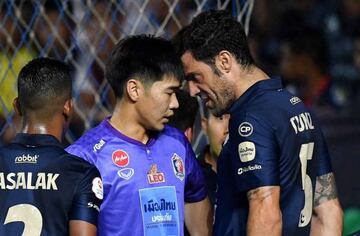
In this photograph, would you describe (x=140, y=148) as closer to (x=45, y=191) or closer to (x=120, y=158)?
(x=120, y=158)

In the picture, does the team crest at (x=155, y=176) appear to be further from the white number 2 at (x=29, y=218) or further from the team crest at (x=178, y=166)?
the white number 2 at (x=29, y=218)

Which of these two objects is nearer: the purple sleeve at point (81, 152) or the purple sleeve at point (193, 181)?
the purple sleeve at point (81, 152)

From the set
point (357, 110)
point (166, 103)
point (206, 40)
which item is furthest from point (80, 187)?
point (357, 110)

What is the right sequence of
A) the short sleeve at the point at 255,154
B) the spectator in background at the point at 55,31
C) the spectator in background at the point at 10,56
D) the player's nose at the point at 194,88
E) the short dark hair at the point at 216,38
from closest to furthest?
the short sleeve at the point at 255,154 < the short dark hair at the point at 216,38 < the player's nose at the point at 194,88 < the spectator in background at the point at 10,56 < the spectator in background at the point at 55,31

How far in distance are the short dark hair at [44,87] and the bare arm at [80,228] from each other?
19.3 inches

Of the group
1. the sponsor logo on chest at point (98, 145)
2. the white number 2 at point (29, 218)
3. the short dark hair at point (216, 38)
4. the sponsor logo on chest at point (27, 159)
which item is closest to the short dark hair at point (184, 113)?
the short dark hair at point (216, 38)

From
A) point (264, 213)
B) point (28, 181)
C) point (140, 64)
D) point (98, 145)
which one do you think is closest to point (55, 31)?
point (140, 64)

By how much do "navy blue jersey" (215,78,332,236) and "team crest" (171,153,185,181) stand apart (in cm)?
18

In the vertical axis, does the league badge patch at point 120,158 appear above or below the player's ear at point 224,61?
below

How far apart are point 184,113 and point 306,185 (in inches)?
36.1

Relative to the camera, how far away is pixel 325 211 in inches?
185

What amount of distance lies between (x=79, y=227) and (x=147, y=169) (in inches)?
18.7

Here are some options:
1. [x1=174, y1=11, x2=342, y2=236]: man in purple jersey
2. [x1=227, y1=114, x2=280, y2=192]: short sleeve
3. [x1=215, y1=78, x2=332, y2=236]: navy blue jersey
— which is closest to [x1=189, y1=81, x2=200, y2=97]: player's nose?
[x1=174, y1=11, x2=342, y2=236]: man in purple jersey

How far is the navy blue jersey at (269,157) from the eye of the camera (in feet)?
14.0
